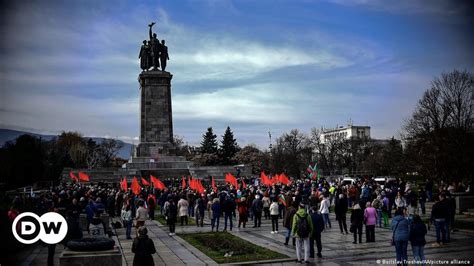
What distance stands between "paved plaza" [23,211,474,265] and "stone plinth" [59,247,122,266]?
382 cm

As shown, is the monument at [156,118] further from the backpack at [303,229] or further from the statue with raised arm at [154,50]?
the backpack at [303,229]

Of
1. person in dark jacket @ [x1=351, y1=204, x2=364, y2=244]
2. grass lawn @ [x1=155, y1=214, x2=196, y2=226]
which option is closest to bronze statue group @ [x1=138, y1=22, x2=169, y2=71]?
grass lawn @ [x1=155, y1=214, x2=196, y2=226]

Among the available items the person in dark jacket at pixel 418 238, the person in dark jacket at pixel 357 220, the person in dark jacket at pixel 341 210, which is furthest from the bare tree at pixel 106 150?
the person in dark jacket at pixel 418 238

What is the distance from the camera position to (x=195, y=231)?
21.5 m

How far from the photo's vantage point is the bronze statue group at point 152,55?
53.9 metres

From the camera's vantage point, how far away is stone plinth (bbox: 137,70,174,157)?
172 feet

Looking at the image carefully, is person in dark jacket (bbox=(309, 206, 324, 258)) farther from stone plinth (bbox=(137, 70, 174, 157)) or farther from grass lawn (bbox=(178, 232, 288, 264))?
stone plinth (bbox=(137, 70, 174, 157))

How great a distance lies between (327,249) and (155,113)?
39.9 m

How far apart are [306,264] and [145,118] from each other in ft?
137

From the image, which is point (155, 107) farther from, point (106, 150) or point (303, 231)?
point (106, 150)

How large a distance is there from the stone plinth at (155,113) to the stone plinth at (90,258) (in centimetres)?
4243

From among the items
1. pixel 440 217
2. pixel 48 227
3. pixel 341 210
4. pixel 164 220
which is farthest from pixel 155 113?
pixel 440 217

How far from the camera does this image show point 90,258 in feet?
32.4

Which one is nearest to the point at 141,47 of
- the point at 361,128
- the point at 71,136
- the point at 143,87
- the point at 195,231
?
the point at 143,87
